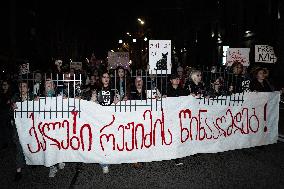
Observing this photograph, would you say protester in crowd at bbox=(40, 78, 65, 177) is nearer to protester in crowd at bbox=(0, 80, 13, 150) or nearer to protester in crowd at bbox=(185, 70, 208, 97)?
protester in crowd at bbox=(0, 80, 13, 150)

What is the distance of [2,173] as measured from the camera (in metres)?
6.48

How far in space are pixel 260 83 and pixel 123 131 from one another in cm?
358

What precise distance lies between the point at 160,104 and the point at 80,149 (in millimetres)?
1619

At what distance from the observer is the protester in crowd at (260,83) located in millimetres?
8283

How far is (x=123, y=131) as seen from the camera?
258 inches

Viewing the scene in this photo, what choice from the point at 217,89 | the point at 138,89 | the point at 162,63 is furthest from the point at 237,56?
the point at 138,89

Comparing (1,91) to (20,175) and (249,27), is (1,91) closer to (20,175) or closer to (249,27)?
(20,175)

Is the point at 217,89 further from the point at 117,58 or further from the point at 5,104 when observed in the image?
the point at 117,58

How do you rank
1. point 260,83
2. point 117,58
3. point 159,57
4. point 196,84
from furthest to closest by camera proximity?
1. point 117,58
2. point 159,57
3. point 260,83
4. point 196,84

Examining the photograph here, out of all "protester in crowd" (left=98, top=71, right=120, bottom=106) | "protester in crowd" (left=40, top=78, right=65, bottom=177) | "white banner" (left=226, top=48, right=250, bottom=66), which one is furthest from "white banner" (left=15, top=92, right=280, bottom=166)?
"white banner" (left=226, top=48, right=250, bottom=66)

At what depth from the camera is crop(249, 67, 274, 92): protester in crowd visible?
828 cm

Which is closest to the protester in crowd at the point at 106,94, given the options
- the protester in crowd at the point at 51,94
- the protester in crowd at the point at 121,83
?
the protester in crowd at the point at 121,83

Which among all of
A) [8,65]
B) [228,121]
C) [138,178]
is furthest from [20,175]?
[8,65]

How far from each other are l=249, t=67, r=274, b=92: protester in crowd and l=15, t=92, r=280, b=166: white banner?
132cm
